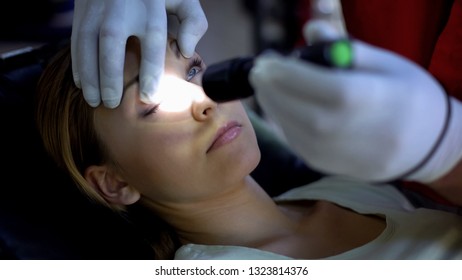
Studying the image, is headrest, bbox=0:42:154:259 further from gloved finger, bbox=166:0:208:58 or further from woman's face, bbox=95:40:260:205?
gloved finger, bbox=166:0:208:58

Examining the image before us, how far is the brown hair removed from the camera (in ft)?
3.04

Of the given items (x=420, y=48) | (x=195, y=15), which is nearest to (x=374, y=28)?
(x=420, y=48)

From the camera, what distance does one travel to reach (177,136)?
2.81 feet

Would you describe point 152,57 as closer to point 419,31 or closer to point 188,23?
point 188,23

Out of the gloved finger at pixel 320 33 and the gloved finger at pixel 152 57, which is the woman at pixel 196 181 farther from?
the gloved finger at pixel 320 33

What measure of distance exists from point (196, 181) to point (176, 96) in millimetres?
134

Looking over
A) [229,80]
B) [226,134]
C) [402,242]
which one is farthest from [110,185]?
[402,242]

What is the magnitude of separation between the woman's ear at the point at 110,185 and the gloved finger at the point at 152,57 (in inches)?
6.3

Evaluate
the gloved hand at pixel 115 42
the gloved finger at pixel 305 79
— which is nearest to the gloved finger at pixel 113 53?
the gloved hand at pixel 115 42

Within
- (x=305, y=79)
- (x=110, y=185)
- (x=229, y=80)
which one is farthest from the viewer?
(x=110, y=185)

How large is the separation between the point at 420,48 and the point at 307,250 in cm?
40

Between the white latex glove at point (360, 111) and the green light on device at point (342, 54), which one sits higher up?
the green light on device at point (342, 54)

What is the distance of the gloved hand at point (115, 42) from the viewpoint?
33.2 inches

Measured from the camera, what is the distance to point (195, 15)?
94 cm
